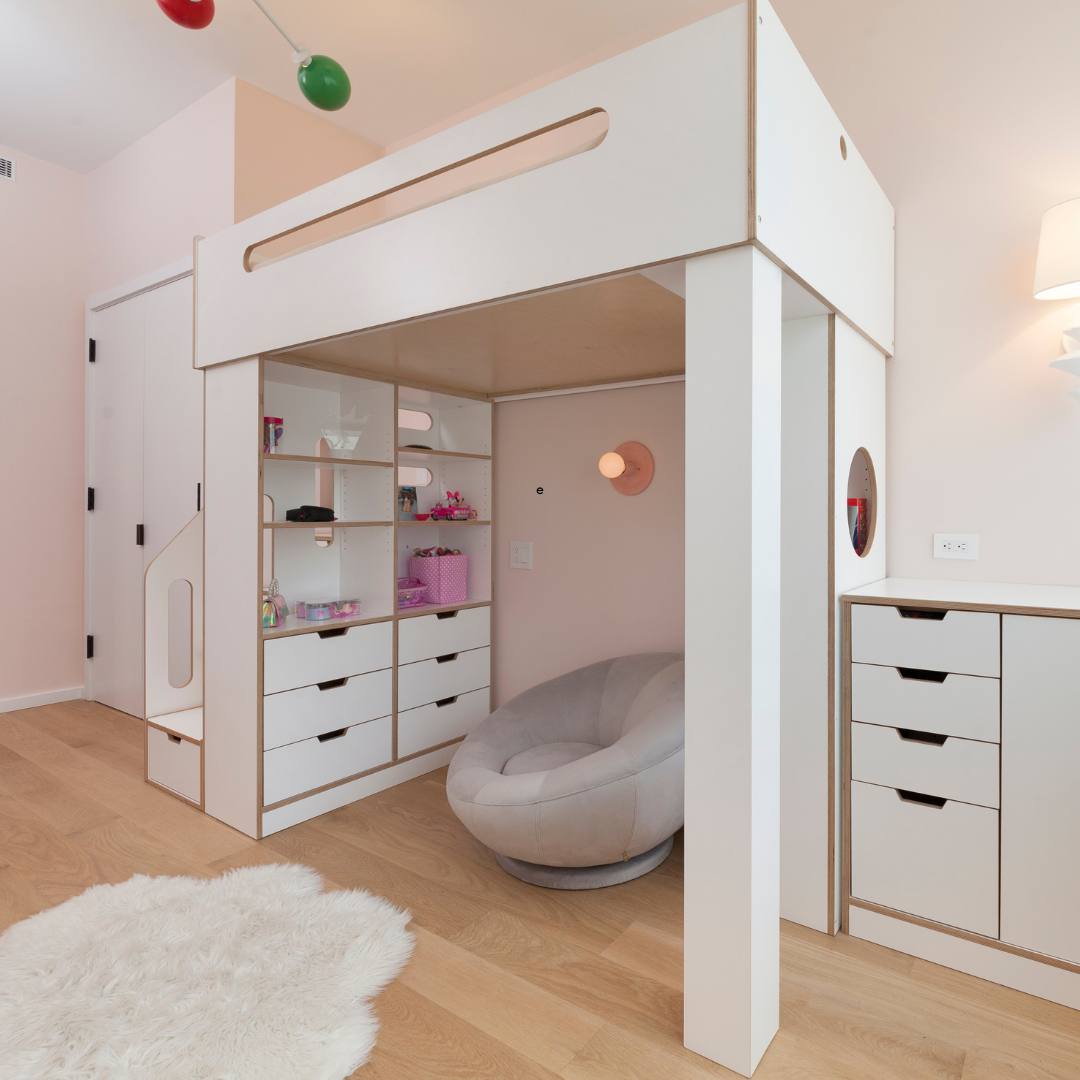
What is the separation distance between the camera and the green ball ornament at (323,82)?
6.43ft

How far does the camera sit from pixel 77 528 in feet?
13.1

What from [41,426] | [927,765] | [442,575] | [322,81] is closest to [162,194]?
[41,426]

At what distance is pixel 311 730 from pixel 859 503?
1.95 meters

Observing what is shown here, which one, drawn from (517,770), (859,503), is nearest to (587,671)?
(517,770)

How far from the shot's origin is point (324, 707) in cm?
250

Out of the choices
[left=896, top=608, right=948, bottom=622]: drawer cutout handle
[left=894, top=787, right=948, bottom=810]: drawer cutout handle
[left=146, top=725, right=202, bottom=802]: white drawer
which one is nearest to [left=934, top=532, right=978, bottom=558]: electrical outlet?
[left=896, top=608, right=948, bottom=622]: drawer cutout handle

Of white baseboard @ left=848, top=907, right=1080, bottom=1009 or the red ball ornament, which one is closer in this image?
Result: white baseboard @ left=848, top=907, right=1080, bottom=1009

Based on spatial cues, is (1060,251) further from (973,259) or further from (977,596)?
(977,596)

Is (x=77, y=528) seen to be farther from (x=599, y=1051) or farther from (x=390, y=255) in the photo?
(x=599, y=1051)

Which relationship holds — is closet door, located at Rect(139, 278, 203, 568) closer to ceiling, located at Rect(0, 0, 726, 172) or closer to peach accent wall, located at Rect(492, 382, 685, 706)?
ceiling, located at Rect(0, 0, 726, 172)

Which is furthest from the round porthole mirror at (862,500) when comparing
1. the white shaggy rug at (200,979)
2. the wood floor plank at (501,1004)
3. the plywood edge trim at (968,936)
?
the white shaggy rug at (200,979)

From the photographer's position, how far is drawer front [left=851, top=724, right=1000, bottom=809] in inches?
63.1

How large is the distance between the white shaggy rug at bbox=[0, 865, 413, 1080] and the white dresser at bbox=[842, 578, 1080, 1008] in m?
1.21

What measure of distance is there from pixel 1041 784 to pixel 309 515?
233 centimetres
